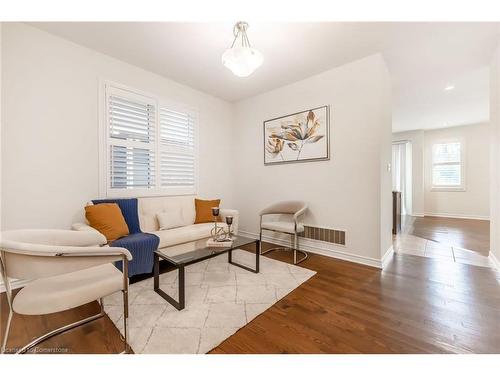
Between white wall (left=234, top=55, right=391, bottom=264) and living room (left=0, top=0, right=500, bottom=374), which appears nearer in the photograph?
living room (left=0, top=0, right=500, bottom=374)

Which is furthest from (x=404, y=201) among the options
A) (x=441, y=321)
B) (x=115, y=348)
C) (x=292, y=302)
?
(x=115, y=348)

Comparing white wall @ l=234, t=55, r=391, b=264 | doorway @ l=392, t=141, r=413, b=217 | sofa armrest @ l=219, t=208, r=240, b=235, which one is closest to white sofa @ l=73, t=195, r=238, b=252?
sofa armrest @ l=219, t=208, r=240, b=235

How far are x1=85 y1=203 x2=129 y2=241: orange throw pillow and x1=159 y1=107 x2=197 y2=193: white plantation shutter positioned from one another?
3.29ft

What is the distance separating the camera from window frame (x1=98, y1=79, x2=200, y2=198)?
8.77ft

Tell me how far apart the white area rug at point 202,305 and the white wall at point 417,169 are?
617 cm

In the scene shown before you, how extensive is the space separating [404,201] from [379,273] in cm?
558

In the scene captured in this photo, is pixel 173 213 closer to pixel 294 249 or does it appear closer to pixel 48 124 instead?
pixel 48 124

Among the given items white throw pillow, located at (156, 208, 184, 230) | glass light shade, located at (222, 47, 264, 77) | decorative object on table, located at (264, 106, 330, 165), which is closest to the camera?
glass light shade, located at (222, 47, 264, 77)

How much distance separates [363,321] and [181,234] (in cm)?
206

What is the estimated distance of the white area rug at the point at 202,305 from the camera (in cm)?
140

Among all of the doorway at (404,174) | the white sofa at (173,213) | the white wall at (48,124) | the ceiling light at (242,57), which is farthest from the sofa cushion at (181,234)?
the doorway at (404,174)

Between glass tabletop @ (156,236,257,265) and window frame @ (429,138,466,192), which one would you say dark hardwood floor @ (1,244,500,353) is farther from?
window frame @ (429,138,466,192)

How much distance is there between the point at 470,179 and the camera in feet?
19.6

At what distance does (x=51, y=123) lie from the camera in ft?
7.63
